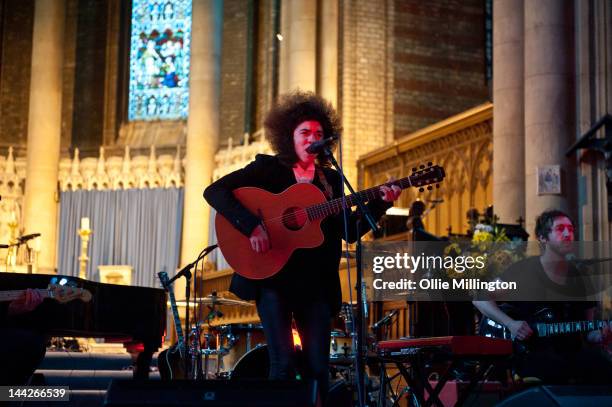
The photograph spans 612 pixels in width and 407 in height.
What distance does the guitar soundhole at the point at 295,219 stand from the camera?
5.13 metres

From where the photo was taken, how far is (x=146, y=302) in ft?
26.4

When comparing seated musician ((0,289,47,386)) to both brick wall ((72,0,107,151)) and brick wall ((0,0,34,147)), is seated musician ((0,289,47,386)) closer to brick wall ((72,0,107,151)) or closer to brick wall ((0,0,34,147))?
brick wall ((72,0,107,151))

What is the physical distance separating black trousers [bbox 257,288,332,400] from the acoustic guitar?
6.3 inches

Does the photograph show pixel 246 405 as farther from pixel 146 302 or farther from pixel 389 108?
pixel 389 108

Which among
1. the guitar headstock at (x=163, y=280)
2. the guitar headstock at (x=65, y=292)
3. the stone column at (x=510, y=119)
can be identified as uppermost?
the stone column at (x=510, y=119)

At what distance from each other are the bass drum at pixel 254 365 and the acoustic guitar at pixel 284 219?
2428 millimetres

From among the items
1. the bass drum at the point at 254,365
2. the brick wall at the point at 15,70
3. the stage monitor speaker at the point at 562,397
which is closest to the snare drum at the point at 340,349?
the bass drum at the point at 254,365

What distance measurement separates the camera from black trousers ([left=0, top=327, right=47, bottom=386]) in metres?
5.96

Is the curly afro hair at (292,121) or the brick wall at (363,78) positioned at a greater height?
the brick wall at (363,78)

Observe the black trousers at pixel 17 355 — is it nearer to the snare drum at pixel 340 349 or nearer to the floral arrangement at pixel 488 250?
the snare drum at pixel 340 349

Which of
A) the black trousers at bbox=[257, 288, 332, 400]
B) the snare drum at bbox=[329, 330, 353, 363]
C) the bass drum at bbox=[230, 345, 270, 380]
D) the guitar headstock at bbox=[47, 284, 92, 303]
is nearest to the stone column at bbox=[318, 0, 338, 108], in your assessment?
the snare drum at bbox=[329, 330, 353, 363]

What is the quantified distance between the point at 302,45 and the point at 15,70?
9277mm

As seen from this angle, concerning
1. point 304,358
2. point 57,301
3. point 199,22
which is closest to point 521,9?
point 57,301

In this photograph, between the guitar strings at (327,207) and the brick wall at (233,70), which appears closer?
the guitar strings at (327,207)
